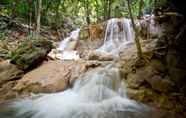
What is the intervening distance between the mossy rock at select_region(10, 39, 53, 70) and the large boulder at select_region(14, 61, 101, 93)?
0.32 m

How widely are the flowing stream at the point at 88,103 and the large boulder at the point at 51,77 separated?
0.29m

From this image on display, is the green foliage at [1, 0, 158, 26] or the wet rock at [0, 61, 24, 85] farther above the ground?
the green foliage at [1, 0, 158, 26]

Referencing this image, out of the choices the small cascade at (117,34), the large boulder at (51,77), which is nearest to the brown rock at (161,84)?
the large boulder at (51,77)

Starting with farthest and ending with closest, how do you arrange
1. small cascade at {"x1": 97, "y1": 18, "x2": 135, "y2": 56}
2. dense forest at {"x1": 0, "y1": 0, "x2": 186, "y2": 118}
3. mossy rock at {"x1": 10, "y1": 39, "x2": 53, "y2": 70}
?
small cascade at {"x1": 97, "y1": 18, "x2": 135, "y2": 56} → mossy rock at {"x1": 10, "y1": 39, "x2": 53, "y2": 70} → dense forest at {"x1": 0, "y1": 0, "x2": 186, "y2": 118}

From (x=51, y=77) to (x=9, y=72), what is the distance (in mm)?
1639

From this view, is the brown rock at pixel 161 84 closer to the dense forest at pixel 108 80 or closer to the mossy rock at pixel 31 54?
the dense forest at pixel 108 80

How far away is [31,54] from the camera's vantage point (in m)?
10.0

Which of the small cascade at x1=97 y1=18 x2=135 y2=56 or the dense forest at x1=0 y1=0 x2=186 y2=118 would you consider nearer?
the dense forest at x1=0 y1=0 x2=186 y2=118

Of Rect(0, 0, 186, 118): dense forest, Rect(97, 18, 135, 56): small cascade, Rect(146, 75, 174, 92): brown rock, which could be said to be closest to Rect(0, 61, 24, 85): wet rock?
Rect(0, 0, 186, 118): dense forest

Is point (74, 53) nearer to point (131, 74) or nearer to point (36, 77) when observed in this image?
point (36, 77)

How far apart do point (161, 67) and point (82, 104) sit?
263 cm

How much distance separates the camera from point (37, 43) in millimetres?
10406

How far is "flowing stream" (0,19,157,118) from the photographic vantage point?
22.0 ft

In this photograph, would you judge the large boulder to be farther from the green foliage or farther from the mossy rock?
the green foliage
